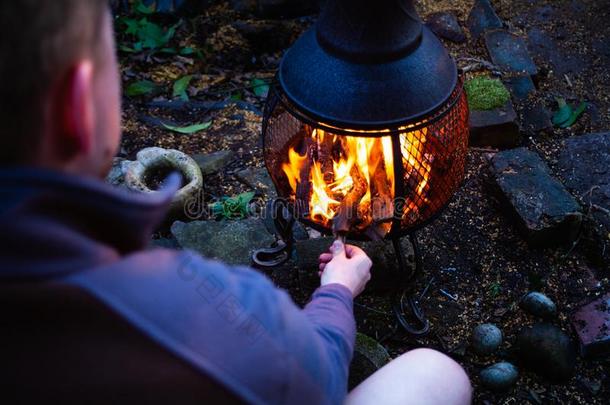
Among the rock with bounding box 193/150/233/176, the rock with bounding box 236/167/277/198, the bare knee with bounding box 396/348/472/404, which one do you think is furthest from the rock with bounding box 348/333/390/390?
the rock with bounding box 193/150/233/176

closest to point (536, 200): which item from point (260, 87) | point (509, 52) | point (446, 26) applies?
point (509, 52)

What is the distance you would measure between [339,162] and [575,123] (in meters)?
1.97

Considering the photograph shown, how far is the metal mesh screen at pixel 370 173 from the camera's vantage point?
2.12 m

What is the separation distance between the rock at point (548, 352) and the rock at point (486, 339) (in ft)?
0.32

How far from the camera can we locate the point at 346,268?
1.91 meters

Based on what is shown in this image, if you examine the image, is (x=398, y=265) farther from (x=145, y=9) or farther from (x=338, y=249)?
(x=145, y=9)

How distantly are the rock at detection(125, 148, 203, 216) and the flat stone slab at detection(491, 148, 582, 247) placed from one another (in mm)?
1529

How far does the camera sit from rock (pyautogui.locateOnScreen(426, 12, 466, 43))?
4.09 meters

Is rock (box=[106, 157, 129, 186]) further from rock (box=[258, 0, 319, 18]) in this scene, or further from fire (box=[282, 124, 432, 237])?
rock (box=[258, 0, 319, 18])

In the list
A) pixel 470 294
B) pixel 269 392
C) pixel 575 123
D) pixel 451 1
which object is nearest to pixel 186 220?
pixel 470 294

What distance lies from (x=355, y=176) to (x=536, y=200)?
3.56 ft

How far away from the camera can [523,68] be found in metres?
3.80

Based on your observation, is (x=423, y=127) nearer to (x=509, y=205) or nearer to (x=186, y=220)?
(x=509, y=205)

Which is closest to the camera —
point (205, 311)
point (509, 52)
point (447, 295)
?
point (205, 311)
